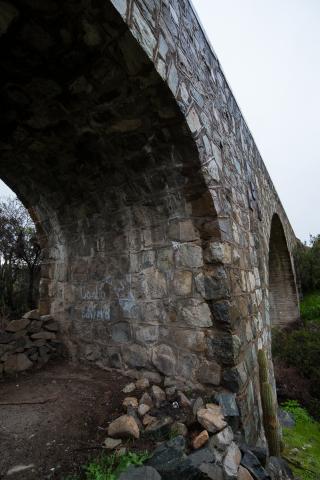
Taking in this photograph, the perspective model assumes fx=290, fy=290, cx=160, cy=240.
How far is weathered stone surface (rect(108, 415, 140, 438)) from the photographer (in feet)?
6.09

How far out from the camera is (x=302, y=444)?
3732 mm

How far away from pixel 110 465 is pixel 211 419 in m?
0.68

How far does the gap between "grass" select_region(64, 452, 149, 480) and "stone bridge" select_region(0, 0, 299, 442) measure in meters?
0.77

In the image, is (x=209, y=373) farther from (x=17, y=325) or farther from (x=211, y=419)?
(x=17, y=325)

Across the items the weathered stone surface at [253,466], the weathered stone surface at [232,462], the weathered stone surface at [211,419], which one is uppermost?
the weathered stone surface at [211,419]

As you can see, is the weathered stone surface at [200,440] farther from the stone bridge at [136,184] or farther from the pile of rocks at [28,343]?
the pile of rocks at [28,343]

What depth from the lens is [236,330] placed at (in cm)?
229

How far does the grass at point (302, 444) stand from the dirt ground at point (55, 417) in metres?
2.18

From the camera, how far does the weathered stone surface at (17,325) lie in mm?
3070

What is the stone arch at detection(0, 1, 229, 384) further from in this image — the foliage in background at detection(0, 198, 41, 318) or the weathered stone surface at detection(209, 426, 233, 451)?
the foliage in background at detection(0, 198, 41, 318)

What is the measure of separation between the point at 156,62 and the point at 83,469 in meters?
2.35

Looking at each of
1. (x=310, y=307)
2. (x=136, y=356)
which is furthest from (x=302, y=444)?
(x=310, y=307)

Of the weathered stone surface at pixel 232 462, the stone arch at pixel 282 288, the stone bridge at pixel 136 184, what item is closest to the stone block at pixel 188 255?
the stone bridge at pixel 136 184

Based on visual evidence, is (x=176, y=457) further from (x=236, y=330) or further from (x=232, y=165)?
(x=232, y=165)
